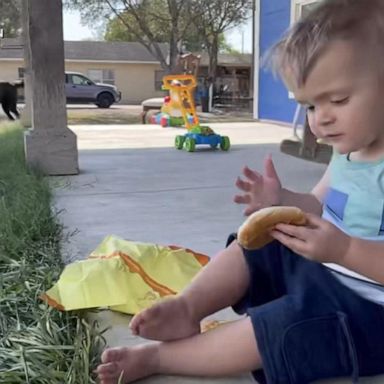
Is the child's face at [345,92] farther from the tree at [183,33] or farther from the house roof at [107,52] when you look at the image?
the house roof at [107,52]

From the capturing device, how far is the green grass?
4.80 ft

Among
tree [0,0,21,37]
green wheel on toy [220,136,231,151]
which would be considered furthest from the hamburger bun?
tree [0,0,21,37]

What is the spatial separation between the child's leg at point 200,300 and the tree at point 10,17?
78.5 ft

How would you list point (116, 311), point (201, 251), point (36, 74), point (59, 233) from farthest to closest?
point (36, 74) < point (59, 233) < point (201, 251) < point (116, 311)

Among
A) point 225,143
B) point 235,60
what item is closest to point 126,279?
point 225,143

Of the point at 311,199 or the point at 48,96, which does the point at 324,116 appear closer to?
the point at 311,199

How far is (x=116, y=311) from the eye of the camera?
6.13ft

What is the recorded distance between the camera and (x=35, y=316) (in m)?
1.76

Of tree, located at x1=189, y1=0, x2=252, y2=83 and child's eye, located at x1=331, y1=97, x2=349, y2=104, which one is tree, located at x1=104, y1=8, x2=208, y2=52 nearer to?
tree, located at x1=189, y1=0, x2=252, y2=83

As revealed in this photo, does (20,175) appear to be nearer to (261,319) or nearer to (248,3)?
(261,319)

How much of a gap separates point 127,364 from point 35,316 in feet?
1.41

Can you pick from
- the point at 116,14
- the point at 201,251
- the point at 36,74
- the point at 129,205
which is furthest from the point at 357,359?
the point at 116,14

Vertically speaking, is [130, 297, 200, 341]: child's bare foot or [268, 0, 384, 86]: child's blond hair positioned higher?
[268, 0, 384, 86]: child's blond hair

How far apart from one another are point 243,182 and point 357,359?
49 centimetres
